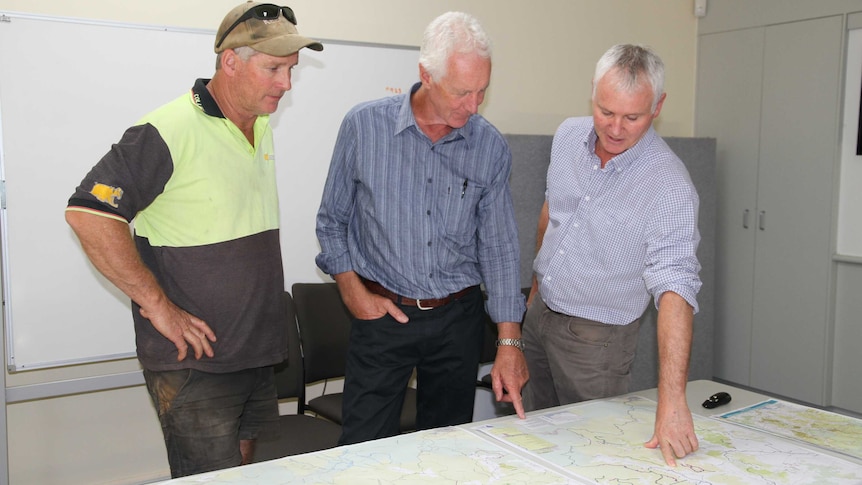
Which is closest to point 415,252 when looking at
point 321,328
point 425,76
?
point 425,76

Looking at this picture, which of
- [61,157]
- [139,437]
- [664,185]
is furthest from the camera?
[139,437]

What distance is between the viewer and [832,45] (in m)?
4.34

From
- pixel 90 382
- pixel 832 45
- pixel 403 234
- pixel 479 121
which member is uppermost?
pixel 832 45

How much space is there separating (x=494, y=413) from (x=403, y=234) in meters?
2.20

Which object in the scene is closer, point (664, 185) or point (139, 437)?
point (664, 185)

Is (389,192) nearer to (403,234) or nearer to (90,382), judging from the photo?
(403,234)

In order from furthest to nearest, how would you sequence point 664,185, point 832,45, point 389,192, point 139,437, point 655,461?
point 832,45
point 139,437
point 389,192
point 664,185
point 655,461

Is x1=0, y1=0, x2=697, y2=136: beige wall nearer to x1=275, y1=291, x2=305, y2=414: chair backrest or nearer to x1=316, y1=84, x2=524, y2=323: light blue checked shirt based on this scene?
Result: x1=275, y1=291, x2=305, y2=414: chair backrest

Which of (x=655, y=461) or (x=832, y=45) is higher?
(x=832, y=45)

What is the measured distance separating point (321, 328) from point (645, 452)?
1771mm

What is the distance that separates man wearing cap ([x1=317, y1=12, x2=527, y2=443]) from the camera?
82.6 inches

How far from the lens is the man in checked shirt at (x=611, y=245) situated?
189 centimetres

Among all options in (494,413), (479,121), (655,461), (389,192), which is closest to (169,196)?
(389,192)

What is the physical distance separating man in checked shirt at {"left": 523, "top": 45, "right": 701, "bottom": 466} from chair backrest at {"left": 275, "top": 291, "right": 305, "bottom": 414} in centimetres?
113
